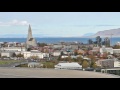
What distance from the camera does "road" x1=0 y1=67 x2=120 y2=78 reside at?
16.9 ft

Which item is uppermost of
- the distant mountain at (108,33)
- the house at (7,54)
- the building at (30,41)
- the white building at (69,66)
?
the distant mountain at (108,33)

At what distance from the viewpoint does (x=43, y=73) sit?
17.4ft

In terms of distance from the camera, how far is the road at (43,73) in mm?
5156

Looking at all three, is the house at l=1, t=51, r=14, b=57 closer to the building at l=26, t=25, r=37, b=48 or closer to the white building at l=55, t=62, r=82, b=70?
the building at l=26, t=25, r=37, b=48

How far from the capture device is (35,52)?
18.0 ft

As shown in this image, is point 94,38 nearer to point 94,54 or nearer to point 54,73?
point 94,54

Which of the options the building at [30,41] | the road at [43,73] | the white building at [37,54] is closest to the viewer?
the road at [43,73]

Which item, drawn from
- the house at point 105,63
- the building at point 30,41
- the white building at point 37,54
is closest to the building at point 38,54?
the white building at point 37,54

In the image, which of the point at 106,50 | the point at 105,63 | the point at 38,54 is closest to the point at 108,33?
the point at 106,50

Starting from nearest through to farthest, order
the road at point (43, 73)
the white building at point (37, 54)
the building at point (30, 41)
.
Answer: the road at point (43, 73) < the building at point (30, 41) < the white building at point (37, 54)

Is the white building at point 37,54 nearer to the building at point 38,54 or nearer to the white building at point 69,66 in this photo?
the building at point 38,54

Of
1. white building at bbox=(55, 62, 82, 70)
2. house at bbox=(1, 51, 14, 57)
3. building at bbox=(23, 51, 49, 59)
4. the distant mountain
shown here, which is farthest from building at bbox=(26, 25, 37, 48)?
the distant mountain
